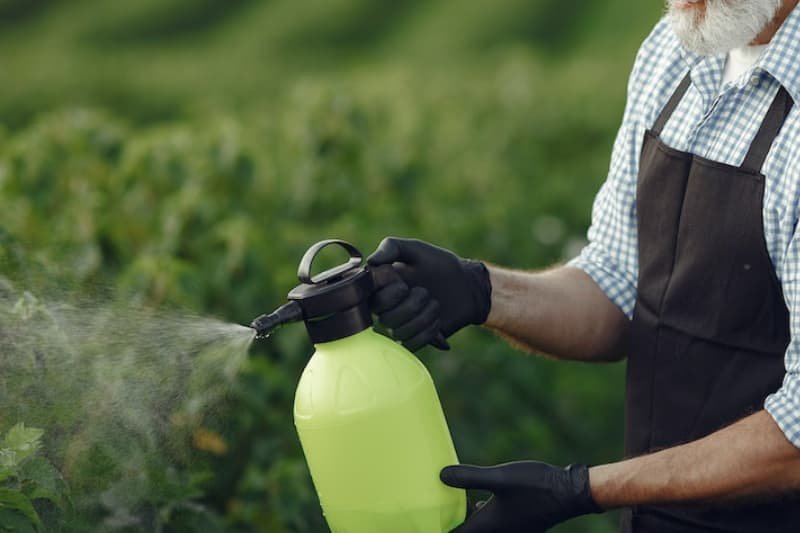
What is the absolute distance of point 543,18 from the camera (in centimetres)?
2092

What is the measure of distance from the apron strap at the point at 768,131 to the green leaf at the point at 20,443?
61.6 inches

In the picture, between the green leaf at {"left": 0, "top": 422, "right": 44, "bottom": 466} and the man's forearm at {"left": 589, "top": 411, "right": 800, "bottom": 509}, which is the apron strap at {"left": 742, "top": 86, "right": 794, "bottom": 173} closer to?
the man's forearm at {"left": 589, "top": 411, "right": 800, "bottom": 509}

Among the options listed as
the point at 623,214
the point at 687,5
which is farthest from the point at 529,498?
the point at 687,5

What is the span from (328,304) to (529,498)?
612 millimetres

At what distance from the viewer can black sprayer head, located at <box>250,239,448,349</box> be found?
2564mm

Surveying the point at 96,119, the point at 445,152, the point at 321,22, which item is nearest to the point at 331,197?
the point at 96,119

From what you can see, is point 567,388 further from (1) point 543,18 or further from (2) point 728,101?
(1) point 543,18

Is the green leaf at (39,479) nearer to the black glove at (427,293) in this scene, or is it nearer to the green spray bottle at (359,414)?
the green spray bottle at (359,414)

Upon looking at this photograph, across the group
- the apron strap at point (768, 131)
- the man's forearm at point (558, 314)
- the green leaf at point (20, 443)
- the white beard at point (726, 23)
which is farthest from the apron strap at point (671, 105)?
the green leaf at point (20, 443)

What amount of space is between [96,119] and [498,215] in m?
2.09

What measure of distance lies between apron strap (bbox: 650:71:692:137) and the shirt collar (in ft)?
0.20

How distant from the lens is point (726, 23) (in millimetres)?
2814

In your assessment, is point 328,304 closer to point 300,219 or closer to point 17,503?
point 17,503

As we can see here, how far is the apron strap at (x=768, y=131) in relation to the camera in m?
2.71
